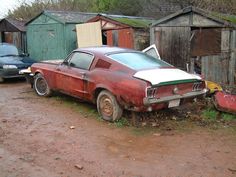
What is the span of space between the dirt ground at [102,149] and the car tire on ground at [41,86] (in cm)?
173

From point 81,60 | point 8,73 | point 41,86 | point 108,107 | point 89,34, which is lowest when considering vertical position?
point 108,107

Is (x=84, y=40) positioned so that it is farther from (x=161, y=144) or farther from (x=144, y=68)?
(x=161, y=144)

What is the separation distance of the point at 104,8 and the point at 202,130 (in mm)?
19611

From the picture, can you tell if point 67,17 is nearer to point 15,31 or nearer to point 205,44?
point 15,31

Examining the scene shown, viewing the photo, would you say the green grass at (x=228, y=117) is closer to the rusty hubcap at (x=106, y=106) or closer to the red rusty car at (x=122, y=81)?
the red rusty car at (x=122, y=81)

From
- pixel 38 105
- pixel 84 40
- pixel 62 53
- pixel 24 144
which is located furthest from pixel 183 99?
pixel 62 53

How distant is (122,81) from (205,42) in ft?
16.2

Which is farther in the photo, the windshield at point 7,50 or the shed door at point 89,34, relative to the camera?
the shed door at point 89,34

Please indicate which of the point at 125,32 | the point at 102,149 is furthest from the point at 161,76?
the point at 125,32

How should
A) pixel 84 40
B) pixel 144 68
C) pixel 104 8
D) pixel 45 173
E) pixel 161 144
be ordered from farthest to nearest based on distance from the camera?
pixel 104 8
pixel 84 40
pixel 144 68
pixel 161 144
pixel 45 173

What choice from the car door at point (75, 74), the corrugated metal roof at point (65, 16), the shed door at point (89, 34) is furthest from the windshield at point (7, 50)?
the car door at point (75, 74)

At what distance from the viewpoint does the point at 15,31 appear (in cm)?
1939

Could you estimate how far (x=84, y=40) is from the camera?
1501 cm

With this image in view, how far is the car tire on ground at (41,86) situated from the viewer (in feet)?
32.2
